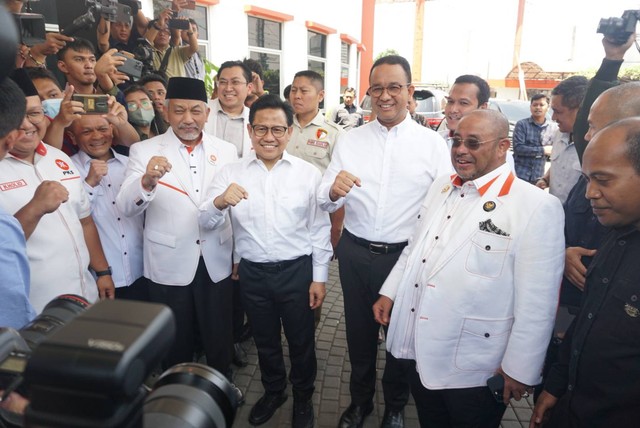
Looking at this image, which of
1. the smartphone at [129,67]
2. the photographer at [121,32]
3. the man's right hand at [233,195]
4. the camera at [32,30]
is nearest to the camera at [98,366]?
the man's right hand at [233,195]

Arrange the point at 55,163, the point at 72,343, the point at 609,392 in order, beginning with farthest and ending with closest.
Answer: the point at 55,163, the point at 609,392, the point at 72,343

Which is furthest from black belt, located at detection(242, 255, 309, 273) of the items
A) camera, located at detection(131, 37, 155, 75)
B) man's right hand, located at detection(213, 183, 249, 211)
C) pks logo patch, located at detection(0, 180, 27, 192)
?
camera, located at detection(131, 37, 155, 75)

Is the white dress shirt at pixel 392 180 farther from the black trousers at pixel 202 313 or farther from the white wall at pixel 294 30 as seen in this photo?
the white wall at pixel 294 30

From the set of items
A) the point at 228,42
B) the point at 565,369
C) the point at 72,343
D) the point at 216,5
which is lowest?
the point at 565,369

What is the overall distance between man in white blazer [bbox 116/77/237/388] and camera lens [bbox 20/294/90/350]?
154cm

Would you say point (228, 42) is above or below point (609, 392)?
above

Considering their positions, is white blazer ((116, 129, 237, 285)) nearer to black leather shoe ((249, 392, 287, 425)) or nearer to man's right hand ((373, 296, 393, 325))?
black leather shoe ((249, 392, 287, 425))

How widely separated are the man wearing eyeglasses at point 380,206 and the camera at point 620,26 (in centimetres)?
107

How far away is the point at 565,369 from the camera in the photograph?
5.73 ft

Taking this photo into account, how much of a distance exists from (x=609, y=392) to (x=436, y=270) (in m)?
0.76

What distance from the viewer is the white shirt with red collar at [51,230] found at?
2.15 metres

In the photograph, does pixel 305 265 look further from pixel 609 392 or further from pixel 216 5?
pixel 216 5

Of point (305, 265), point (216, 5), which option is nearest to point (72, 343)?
point (305, 265)

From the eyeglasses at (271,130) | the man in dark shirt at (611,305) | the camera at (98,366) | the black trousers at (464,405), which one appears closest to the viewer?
the camera at (98,366)
